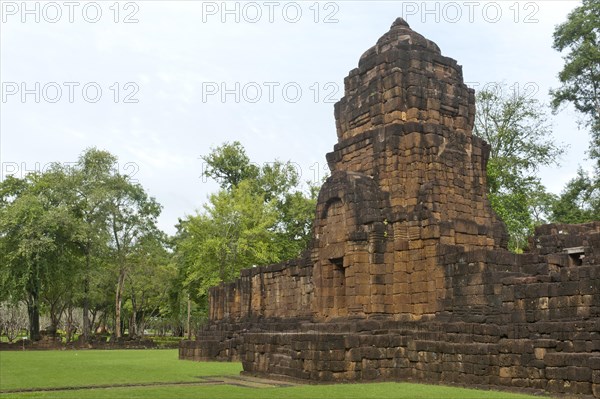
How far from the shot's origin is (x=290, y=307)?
2327cm

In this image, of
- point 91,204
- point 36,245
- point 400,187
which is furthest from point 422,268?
point 91,204

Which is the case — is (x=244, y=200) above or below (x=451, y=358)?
above

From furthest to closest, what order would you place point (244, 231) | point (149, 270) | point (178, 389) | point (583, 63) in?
1. point (149, 270)
2. point (244, 231)
3. point (583, 63)
4. point (178, 389)

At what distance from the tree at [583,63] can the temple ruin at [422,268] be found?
12667 mm

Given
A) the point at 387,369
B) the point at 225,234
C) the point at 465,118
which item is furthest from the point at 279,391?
→ the point at 225,234

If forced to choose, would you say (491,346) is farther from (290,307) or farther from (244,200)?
(244,200)

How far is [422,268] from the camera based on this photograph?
1622cm

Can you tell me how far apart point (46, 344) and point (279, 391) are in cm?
2927

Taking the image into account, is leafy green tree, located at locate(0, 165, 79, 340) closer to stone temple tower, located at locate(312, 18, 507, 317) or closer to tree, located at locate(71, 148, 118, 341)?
tree, located at locate(71, 148, 118, 341)

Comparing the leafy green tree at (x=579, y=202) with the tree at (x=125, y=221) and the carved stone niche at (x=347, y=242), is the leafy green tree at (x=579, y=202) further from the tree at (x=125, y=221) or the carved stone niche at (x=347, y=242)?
the tree at (x=125, y=221)

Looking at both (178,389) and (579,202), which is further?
(579,202)

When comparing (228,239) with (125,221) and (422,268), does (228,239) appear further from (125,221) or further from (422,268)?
(422,268)

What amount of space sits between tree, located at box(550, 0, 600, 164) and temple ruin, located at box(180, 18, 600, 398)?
1267 cm

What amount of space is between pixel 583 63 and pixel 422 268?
18.6 metres
